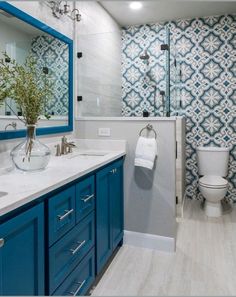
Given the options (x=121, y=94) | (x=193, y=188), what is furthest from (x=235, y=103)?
(x=121, y=94)

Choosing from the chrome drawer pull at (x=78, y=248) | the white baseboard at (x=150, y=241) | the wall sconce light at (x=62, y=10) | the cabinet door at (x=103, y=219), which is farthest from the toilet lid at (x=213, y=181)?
the wall sconce light at (x=62, y=10)

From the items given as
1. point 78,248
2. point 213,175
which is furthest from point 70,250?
point 213,175

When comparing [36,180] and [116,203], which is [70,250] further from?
[116,203]

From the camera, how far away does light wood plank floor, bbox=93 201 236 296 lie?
6.23 feet

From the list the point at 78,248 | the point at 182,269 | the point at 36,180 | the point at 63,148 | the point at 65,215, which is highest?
the point at 63,148

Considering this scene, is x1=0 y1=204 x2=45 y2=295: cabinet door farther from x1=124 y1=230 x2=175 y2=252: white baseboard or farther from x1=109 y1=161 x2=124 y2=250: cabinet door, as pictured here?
x1=124 y1=230 x2=175 y2=252: white baseboard

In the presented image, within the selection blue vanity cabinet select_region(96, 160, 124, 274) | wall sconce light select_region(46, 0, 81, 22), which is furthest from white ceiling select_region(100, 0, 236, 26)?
blue vanity cabinet select_region(96, 160, 124, 274)

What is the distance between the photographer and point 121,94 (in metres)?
3.93

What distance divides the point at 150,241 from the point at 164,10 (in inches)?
111

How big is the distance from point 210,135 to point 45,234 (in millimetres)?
3035

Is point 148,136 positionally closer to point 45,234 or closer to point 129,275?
point 129,275

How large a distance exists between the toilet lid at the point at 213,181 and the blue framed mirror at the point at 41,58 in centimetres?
178

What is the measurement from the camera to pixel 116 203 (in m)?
2.36

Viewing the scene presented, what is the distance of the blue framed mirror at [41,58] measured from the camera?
1.78 m
